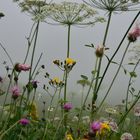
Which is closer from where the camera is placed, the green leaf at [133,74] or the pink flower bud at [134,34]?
the pink flower bud at [134,34]

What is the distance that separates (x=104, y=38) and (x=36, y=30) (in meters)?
1.31

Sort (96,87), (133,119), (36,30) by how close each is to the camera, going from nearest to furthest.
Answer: (96,87) < (36,30) < (133,119)

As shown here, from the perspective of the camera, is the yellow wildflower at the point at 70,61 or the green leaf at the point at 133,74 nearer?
the yellow wildflower at the point at 70,61

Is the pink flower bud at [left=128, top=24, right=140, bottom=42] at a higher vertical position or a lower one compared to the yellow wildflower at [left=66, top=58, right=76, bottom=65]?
higher

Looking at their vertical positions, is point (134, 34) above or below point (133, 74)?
above

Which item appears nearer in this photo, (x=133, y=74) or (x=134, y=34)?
(x=134, y=34)

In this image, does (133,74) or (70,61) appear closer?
(70,61)

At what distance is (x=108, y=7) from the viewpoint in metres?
7.90

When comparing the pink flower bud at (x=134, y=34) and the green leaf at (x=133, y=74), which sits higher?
the pink flower bud at (x=134, y=34)

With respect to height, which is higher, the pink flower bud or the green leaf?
the pink flower bud

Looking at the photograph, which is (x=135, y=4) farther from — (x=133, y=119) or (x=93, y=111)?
(x=133, y=119)

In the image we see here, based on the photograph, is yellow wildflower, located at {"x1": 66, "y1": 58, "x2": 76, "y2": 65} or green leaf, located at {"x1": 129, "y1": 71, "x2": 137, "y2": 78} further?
green leaf, located at {"x1": 129, "y1": 71, "x2": 137, "y2": 78}

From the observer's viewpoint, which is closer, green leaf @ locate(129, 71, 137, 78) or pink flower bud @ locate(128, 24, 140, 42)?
pink flower bud @ locate(128, 24, 140, 42)

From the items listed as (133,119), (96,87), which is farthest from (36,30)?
(133,119)
